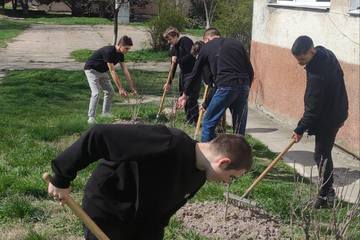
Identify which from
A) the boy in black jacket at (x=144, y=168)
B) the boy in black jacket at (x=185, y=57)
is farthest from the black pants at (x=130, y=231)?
the boy in black jacket at (x=185, y=57)

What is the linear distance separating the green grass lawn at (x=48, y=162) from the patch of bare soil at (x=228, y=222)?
0.17m

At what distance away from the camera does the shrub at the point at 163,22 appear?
21.2 metres

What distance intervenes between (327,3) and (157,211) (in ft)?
23.2

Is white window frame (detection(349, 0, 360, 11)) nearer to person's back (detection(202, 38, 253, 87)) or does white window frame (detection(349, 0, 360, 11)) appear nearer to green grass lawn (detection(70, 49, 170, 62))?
person's back (detection(202, 38, 253, 87))

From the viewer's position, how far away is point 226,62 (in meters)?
7.10

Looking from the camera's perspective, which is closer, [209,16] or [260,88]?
[260,88]

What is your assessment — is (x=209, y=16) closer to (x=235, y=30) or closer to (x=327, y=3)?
(x=235, y=30)

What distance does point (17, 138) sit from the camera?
788 cm

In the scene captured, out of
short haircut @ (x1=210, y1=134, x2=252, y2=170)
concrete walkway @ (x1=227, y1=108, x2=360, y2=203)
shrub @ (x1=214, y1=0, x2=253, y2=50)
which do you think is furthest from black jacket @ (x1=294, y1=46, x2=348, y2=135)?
shrub @ (x1=214, y1=0, x2=253, y2=50)

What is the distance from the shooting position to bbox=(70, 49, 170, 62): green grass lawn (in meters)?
19.8

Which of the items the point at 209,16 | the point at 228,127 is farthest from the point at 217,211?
the point at 209,16

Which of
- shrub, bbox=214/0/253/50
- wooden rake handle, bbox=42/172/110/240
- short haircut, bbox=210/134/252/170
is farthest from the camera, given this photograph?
shrub, bbox=214/0/253/50

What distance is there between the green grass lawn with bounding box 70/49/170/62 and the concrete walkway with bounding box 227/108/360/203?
355 inches

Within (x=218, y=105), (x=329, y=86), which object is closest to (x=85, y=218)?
(x=329, y=86)
